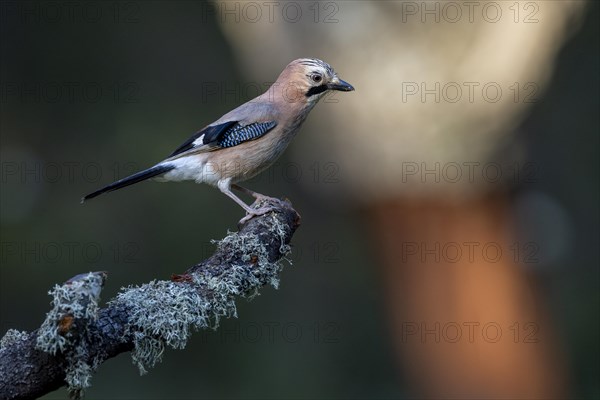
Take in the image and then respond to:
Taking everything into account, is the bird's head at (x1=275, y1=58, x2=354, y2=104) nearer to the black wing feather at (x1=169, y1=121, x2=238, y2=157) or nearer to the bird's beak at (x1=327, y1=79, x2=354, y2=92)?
the bird's beak at (x1=327, y1=79, x2=354, y2=92)

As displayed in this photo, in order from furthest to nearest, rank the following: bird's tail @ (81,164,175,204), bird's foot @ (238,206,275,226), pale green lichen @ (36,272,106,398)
→ bird's tail @ (81,164,175,204) → bird's foot @ (238,206,275,226) → pale green lichen @ (36,272,106,398)

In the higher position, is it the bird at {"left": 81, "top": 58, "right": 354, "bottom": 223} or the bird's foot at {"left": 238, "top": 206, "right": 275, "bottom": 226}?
the bird at {"left": 81, "top": 58, "right": 354, "bottom": 223}

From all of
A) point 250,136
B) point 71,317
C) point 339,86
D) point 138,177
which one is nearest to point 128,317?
point 71,317

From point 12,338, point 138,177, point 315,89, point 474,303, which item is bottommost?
point 12,338

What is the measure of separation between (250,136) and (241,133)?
0.27 feet

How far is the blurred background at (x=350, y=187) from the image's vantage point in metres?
10.7

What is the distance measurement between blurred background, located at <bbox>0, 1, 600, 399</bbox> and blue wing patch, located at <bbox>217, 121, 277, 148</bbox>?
4018 millimetres

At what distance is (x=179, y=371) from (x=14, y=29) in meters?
7.19

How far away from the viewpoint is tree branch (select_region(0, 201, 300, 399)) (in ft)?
11.1

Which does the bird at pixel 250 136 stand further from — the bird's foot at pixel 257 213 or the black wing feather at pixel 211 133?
→ the bird's foot at pixel 257 213

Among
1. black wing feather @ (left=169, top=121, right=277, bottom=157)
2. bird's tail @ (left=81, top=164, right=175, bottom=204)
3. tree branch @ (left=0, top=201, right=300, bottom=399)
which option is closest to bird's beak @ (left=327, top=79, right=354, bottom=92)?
black wing feather @ (left=169, top=121, right=277, bottom=157)

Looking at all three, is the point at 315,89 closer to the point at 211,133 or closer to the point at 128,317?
the point at 211,133

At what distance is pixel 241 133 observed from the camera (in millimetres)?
6785

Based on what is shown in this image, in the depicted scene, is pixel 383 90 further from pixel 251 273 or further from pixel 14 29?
pixel 14 29
